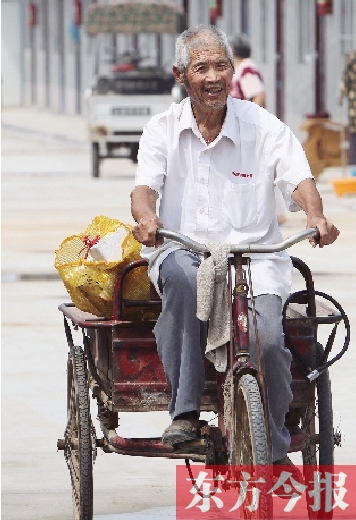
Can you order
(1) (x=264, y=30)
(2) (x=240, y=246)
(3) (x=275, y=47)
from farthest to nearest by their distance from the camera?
(1) (x=264, y=30), (3) (x=275, y=47), (2) (x=240, y=246)

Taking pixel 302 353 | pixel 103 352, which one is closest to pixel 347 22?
pixel 103 352

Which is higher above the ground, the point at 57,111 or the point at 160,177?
the point at 160,177

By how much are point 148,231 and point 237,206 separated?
477mm

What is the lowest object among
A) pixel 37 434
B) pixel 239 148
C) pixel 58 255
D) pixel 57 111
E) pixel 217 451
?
pixel 57 111

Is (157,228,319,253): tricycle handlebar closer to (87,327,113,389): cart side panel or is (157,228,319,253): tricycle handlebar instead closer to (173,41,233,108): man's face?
(173,41,233,108): man's face

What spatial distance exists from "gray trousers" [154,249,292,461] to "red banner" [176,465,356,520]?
150 mm

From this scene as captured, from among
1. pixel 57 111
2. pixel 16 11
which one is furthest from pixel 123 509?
pixel 16 11

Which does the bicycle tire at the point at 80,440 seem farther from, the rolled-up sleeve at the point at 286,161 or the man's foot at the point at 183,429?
the rolled-up sleeve at the point at 286,161

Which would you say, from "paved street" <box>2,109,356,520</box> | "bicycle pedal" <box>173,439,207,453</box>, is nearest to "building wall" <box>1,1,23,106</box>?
"paved street" <box>2,109,356,520</box>

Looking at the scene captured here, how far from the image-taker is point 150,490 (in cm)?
677

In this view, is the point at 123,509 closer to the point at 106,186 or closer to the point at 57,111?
the point at 106,186

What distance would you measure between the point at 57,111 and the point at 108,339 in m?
56.0

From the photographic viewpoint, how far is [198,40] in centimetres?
579

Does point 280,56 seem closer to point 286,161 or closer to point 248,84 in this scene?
point 248,84
